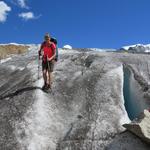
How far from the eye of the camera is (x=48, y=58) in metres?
28.2

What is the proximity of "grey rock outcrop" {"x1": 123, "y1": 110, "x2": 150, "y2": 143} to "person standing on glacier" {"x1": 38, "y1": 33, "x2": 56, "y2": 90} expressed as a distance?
23.6ft

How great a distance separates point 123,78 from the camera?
2966 centimetres

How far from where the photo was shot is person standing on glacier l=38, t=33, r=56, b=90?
28.1m

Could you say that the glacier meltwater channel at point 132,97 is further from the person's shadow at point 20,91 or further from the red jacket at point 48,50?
the person's shadow at point 20,91

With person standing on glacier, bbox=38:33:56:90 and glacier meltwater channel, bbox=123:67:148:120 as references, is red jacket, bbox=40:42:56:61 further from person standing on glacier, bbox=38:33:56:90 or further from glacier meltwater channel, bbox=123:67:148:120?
glacier meltwater channel, bbox=123:67:148:120

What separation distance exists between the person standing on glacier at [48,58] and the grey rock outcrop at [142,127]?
7.18 metres

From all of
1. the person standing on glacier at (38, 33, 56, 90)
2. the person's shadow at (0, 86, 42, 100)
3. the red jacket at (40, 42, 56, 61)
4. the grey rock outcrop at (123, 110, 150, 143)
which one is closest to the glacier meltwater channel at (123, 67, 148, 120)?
the grey rock outcrop at (123, 110, 150, 143)

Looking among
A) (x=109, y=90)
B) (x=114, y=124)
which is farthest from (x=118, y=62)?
(x=114, y=124)

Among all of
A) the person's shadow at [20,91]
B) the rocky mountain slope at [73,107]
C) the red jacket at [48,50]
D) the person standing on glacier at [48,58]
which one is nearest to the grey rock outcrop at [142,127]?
the rocky mountain slope at [73,107]

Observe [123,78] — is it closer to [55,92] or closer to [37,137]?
[55,92]

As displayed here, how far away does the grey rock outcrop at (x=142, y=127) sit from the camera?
2197 centimetres

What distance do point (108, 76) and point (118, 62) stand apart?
2.54 metres

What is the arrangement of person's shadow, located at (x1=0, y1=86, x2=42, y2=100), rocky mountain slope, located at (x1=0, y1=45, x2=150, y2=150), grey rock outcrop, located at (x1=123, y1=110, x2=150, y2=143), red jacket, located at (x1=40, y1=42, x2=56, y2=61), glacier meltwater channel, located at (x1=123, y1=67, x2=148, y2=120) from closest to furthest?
1. grey rock outcrop, located at (x1=123, y1=110, x2=150, y2=143)
2. rocky mountain slope, located at (x1=0, y1=45, x2=150, y2=150)
3. glacier meltwater channel, located at (x1=123, y1=67, x2=148, y2=120)
4. person's shadow, located at (x1=0, y1=86, x2=42, y2=100)
5. red jacket, located at (x1=40, y1=42, x2=56, y2=61)

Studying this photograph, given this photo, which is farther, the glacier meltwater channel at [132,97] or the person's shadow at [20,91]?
the person's shadow at [20,91]
